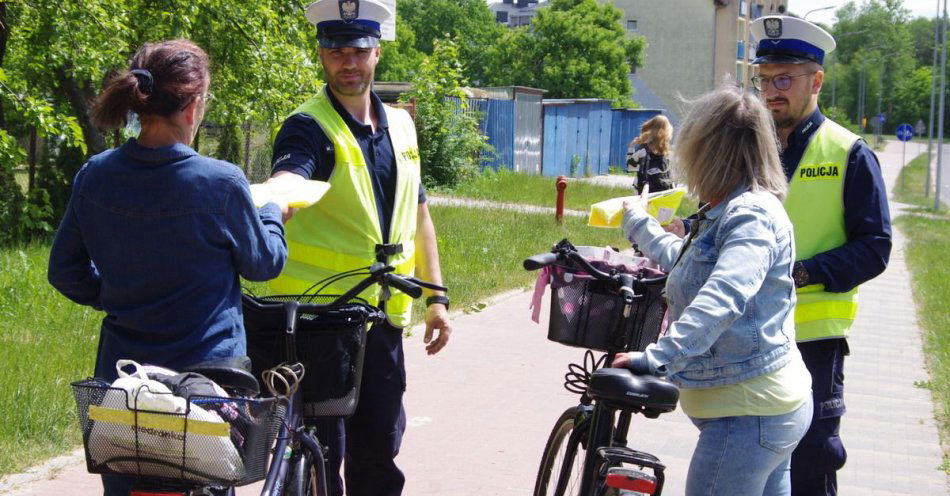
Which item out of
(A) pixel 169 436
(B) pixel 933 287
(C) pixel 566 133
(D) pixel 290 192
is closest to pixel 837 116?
(C) pixel 566 133

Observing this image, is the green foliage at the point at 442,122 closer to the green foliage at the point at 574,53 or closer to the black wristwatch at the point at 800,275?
the black wristwatch at the point at 800,275

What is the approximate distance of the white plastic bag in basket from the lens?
2.51m

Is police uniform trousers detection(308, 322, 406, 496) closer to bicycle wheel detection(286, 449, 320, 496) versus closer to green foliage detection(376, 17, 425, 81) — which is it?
bicycle wheel detection(286, 449, 320, 496)

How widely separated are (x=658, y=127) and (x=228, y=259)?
1143cm

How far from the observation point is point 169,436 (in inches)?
99.3

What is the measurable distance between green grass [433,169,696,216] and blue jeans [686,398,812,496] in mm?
19471

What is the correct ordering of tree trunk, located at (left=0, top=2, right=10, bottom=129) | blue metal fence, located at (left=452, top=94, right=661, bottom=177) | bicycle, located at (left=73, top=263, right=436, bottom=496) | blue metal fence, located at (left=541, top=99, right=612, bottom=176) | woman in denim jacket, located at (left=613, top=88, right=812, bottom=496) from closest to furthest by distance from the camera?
1. woman in denim jacket, located at (left=613, top=88, right=812, bottom=496)
2. bicycle, located at (left=73, top=263, right=436, bottom=496)
3. tree trunk, located at (left=0, top=2, right=10, bottom=129)
4. blue metal fence, located at (left=452, top=94, right=661, bottom=177)
5. blue metal fence, located at (left=541, top=99, right=612, bottom=176)

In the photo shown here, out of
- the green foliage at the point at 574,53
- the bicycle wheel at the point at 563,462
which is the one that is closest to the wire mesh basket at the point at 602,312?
the bicycle wheel at the point at 563,462

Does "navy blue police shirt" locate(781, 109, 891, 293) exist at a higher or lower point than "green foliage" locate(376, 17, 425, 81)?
lower

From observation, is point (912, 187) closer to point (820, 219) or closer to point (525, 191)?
point (525, 191)

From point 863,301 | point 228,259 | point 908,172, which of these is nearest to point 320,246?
point 228,259

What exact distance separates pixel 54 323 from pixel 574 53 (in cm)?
5511

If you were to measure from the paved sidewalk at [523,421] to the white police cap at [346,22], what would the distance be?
8.43 feet

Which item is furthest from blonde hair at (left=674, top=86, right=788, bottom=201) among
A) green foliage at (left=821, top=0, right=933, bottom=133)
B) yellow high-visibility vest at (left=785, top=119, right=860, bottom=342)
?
green foliage at (left=821, top=0, right=933, bottom=133)
